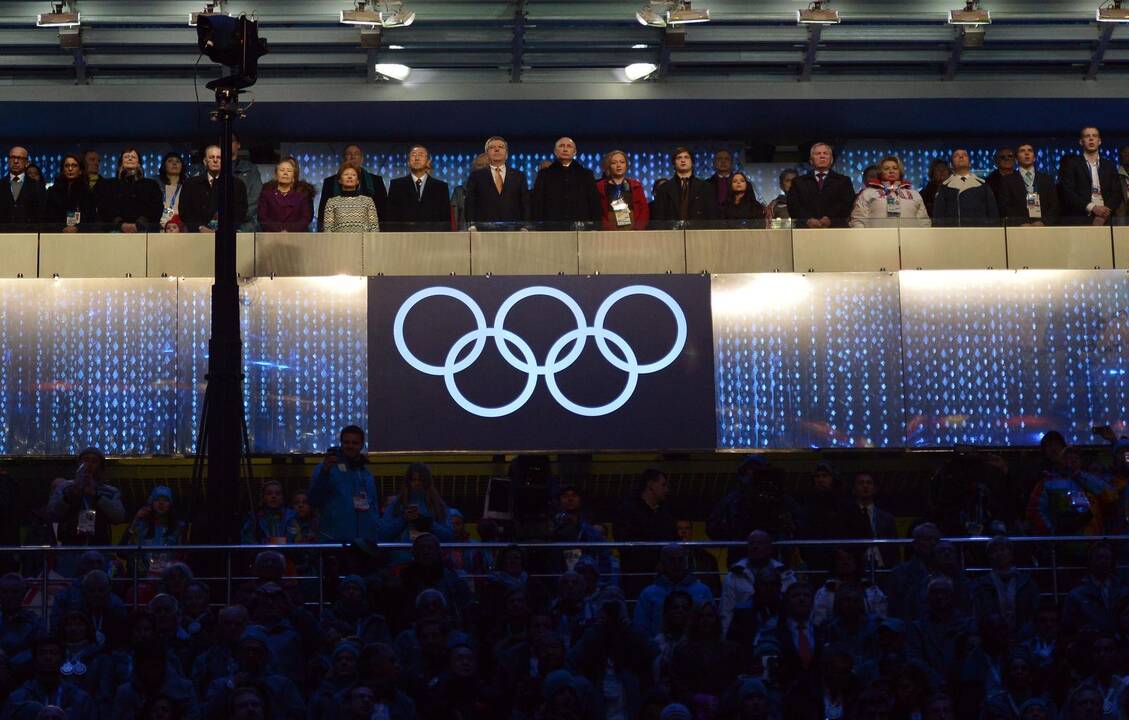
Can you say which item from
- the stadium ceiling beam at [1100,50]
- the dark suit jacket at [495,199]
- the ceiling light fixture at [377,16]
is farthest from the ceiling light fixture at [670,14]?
the stadium ceiling beam at [1100,50]

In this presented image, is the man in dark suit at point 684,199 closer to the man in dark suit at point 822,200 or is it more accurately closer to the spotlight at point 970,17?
the man in dark suit at point 822,200

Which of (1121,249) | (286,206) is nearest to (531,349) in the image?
(286,206)

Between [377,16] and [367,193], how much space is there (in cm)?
197

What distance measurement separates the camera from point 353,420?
15.5 m

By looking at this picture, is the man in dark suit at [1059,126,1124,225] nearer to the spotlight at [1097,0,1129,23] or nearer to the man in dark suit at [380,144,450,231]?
the spotlight at [1097,0,1129,23]

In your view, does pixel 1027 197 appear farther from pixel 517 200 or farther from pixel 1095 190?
pixel 517 200

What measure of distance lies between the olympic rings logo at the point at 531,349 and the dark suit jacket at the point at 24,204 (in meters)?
3.56

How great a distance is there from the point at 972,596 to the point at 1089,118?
30.9ft

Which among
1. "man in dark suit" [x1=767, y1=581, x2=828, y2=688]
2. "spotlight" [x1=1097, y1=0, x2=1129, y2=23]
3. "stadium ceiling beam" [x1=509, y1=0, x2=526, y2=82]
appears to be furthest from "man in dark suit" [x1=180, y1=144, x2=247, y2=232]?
"spotlight" [x1=1097, y1=0, x2=1129, y2=23]

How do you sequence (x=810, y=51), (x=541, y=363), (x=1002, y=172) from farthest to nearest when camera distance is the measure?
(x=810, y=51) < (x=1002, y=172) < (x=541, y=363)

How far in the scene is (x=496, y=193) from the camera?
53.1 ft

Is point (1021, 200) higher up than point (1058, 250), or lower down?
higher up

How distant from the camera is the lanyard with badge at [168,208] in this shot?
52.4ft

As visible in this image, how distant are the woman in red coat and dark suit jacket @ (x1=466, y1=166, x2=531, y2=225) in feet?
2.35
